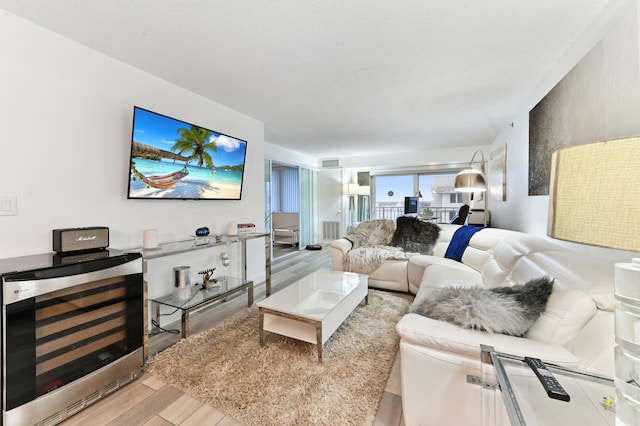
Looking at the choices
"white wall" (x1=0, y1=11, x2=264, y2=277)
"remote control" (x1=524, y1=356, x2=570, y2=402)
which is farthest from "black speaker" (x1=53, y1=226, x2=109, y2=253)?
"remote control" (x1=524, y1=356, x2=570, y2=402)

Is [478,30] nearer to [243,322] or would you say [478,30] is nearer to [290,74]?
[290,74]

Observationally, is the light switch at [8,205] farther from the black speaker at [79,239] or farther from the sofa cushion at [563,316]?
the sofa cushion at [563,316]

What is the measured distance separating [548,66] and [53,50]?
12.2ft

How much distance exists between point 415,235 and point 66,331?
3.57m

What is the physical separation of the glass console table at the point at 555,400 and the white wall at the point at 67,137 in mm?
2595

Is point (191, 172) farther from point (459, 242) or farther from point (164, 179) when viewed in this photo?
point (459, 242)

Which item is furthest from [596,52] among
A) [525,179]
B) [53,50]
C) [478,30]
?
[53,50]

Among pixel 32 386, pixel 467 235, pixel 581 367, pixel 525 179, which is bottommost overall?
pixel 32 386

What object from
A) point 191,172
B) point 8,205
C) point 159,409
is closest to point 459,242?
point 191,172

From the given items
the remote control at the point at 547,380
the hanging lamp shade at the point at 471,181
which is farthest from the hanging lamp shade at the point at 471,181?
the remote control at the point at 547,380

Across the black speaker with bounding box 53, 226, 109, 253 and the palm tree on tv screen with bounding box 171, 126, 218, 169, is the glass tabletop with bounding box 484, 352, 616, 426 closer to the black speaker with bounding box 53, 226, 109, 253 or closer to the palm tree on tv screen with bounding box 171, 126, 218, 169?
the black speaker with bounding box 53, 226, 109, 253

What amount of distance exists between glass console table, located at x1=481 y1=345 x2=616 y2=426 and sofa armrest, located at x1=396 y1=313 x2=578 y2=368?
0.05 metres

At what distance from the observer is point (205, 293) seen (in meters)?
2.45

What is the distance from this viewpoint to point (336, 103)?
294cm
